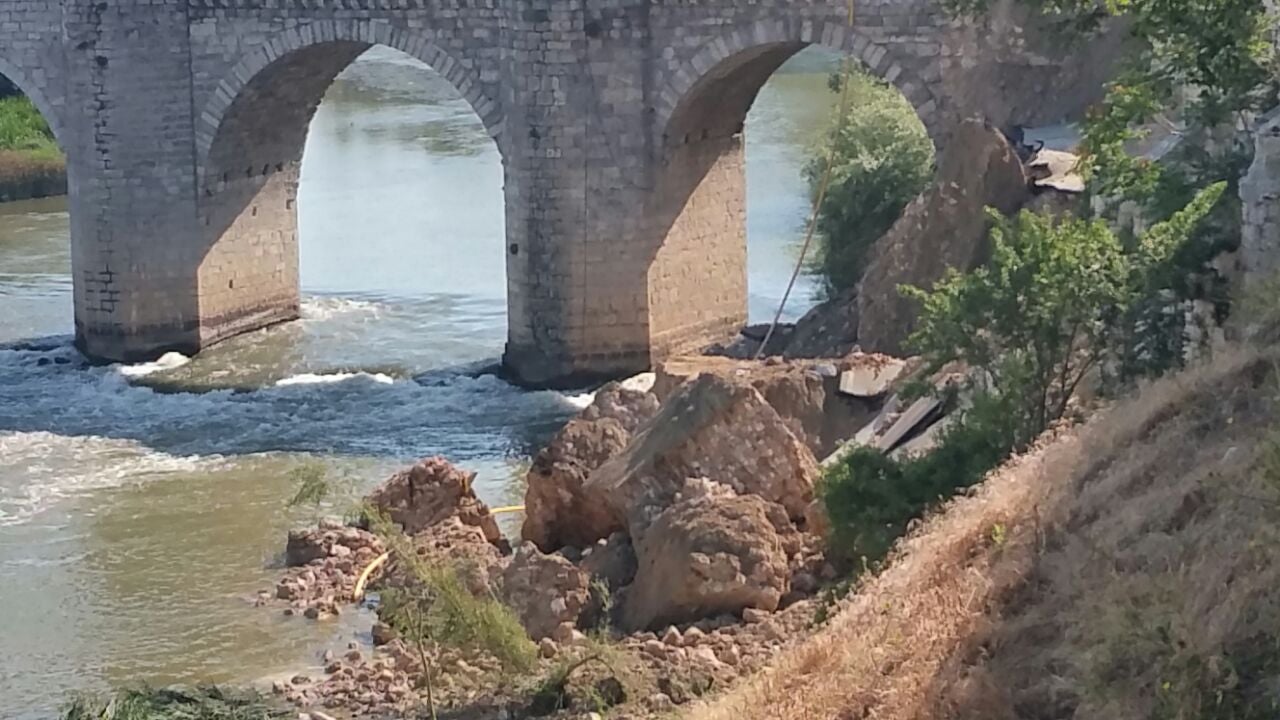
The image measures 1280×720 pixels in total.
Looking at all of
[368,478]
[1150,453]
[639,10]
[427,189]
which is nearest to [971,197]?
[639,10]

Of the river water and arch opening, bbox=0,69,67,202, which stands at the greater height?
arch opening, bbox=0,69,67,202

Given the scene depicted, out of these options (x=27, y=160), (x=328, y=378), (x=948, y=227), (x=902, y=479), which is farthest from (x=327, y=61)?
(x=902, y=479)

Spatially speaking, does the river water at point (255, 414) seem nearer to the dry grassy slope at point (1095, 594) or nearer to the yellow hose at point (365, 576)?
the yellow hose at point (365, 576)

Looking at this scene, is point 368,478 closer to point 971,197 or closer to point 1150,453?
point 971,197

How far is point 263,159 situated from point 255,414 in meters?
4.53

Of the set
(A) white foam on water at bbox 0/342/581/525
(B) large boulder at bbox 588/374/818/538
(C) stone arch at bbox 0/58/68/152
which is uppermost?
(C) stone arch at bbox 0/58/68/152

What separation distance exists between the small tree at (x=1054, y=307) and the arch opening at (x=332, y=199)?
10637 millimetres

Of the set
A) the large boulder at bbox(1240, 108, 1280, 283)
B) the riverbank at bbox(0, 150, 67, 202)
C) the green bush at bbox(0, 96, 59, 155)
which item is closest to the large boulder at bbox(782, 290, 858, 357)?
the large boulder at bbox(1240, 108, 1280, 283)

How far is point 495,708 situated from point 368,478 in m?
7.24

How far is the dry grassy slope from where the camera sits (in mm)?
7777

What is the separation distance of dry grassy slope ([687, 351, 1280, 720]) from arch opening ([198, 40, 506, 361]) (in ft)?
44.4

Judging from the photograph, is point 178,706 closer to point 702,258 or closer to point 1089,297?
point 1089,297

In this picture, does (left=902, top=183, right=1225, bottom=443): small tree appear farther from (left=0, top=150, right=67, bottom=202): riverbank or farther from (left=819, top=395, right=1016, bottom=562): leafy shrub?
(left=0, top=150, right=67, bottom=202): riverbank

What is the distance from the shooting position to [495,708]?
12.0 meters
